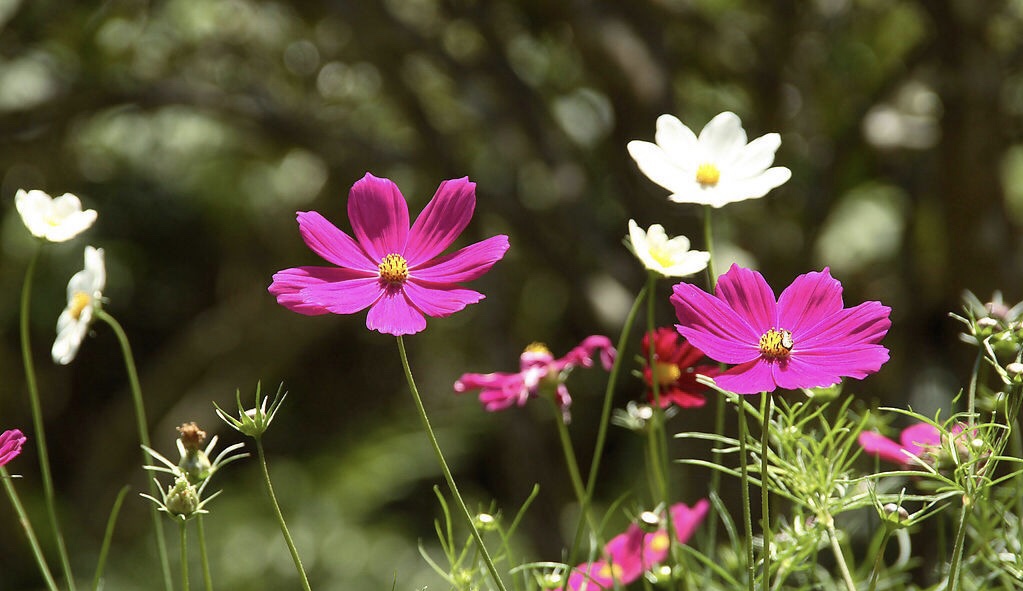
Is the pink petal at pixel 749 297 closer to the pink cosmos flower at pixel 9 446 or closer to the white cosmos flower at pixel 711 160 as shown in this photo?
the white cosmos flower at pixel 711 160

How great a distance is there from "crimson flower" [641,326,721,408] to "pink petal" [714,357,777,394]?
0.06m

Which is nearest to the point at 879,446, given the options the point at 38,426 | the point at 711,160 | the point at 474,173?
the point at 711,160

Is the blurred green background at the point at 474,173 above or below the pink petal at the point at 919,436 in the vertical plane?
below

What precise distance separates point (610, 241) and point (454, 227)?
1.45 m

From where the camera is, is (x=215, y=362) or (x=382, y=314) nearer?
(x=382, y=314)

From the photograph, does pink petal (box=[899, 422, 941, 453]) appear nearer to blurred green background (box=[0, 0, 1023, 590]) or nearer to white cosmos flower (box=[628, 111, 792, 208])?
white cosmos flower (box=[628, 111, 792, 208])

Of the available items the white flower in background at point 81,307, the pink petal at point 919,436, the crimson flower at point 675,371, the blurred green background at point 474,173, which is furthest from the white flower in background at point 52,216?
the blurred green background at point 474,173

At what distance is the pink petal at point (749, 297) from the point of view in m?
0.33

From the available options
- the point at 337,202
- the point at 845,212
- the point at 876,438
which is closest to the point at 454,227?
the point at 876,438

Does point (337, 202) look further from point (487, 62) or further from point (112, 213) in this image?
point (112, 213)

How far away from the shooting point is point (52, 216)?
42 cm

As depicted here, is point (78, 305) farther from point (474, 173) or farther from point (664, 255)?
point (474, 173)

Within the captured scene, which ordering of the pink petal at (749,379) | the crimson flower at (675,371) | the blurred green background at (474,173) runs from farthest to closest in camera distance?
the blurred green background at (474,173), the crimson flower at (675,371), the pink petal at (749,379)

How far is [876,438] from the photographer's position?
0.41m
